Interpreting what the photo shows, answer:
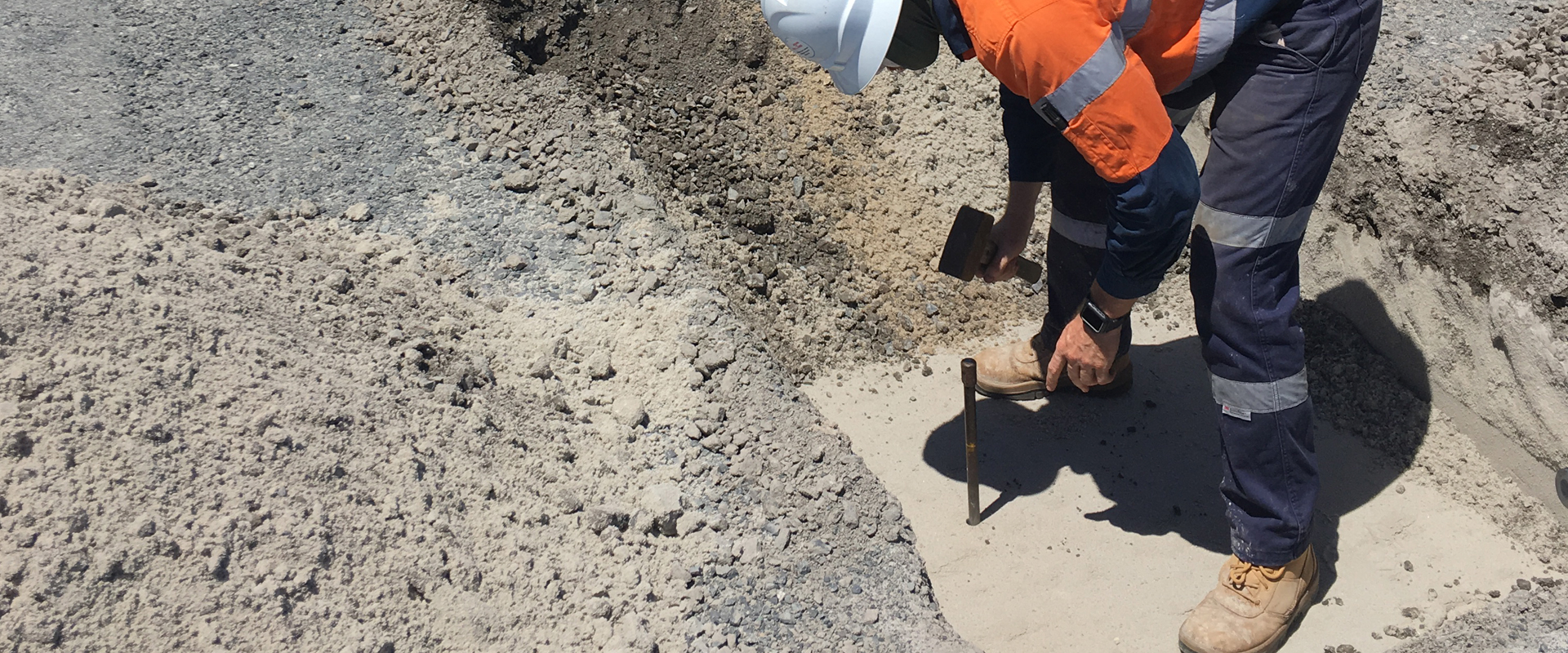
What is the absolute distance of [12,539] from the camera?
5.87 feet

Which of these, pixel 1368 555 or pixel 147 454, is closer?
pixel 147 454

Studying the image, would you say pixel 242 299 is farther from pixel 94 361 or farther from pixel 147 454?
pixel 147 454

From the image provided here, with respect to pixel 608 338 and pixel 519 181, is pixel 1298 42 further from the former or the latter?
pixel 519 181

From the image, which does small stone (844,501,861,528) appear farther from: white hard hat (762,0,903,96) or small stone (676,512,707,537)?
white hard hat (762,0,903,96)

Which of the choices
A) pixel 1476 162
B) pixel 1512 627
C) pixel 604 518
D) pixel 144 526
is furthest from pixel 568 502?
pixel 1476 162

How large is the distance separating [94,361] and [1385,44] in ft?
12.6

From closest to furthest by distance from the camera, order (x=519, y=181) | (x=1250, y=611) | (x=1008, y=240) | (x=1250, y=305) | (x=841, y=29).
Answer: (x=841, y=29) < (x=1250, y=305) < (x=1250, y=611) < (x=1008, y=240) < (x=519, y=181)

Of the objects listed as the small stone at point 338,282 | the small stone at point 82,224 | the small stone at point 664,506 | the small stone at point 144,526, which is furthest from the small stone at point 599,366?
the small stone at point 82,224

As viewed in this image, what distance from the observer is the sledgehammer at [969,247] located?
279 cm

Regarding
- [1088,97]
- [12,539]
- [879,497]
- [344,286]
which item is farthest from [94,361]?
[1088,97]

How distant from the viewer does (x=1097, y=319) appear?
2.34m

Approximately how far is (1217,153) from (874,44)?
0.83 metres

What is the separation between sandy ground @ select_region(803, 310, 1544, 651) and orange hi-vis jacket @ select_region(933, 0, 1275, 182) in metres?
1.29

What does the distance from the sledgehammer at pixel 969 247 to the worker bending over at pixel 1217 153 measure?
1.12ft
